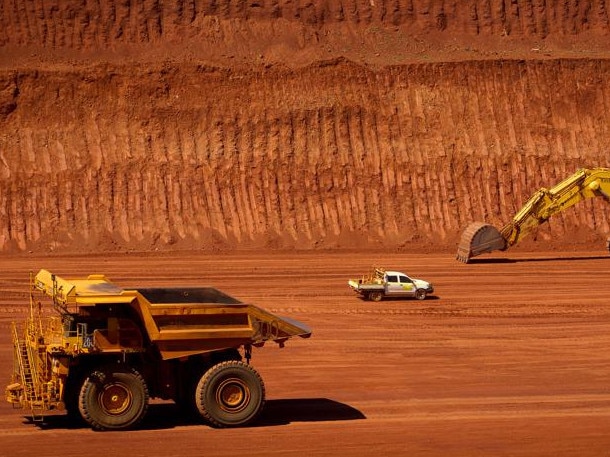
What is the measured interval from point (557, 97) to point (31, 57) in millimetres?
26594

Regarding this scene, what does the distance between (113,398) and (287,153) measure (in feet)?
128

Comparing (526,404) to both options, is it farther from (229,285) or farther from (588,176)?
(588,176)

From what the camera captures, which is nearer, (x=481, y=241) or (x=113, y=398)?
(x=113, y=398)

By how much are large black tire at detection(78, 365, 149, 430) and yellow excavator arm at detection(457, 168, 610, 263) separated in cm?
2851

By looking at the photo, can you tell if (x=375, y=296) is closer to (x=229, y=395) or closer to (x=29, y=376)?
(x=229, y=395)

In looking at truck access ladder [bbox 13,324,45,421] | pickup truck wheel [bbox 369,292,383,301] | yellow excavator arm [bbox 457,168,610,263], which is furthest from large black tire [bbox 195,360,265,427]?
yellow excavator arm [bbox 457,168,610,263]

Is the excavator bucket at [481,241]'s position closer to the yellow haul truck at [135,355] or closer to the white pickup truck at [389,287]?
the white pickup truck at [389,287]

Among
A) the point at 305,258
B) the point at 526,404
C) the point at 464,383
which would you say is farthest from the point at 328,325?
the point at 305,258

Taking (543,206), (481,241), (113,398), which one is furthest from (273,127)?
(113,398)

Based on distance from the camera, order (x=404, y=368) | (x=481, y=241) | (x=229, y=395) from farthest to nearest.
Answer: (x=481, y=241), (x=404, y=368), (x=229, y=395)

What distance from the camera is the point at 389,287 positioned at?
111ft

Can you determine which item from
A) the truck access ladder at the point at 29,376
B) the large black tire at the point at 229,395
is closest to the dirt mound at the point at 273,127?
the truck access ladder at the point at 29,376

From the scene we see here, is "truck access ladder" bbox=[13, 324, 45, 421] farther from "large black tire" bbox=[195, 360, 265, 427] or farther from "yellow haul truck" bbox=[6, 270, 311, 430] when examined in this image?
"large black tire" bbox=[195, 360, 265, 427]

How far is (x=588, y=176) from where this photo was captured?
44.8m
